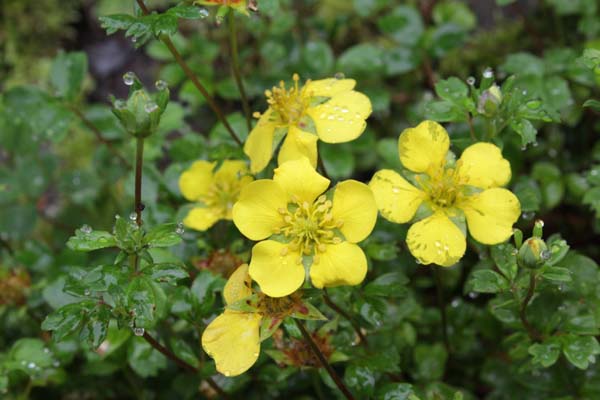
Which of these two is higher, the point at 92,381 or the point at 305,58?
the point at 305,58

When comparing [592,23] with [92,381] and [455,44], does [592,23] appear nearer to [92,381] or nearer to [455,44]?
[455,44]

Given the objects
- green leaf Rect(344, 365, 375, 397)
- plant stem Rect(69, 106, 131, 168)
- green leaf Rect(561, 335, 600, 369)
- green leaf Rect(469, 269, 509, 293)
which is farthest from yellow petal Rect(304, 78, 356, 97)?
plant stem Rect(69, 106, 131, 168)

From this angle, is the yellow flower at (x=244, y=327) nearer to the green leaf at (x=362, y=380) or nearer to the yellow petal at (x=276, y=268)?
the yellow petal at (x=276, y=268)

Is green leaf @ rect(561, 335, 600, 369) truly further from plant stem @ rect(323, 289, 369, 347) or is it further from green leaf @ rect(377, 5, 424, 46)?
green leaf @ rect(377, 5, 424, 46)

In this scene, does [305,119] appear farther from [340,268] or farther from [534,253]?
[534,253]

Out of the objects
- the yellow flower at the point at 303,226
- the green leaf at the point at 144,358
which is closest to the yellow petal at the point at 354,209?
the yellow flower at the point at 303,226

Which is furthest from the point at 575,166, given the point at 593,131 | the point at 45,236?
the point at 45,236
